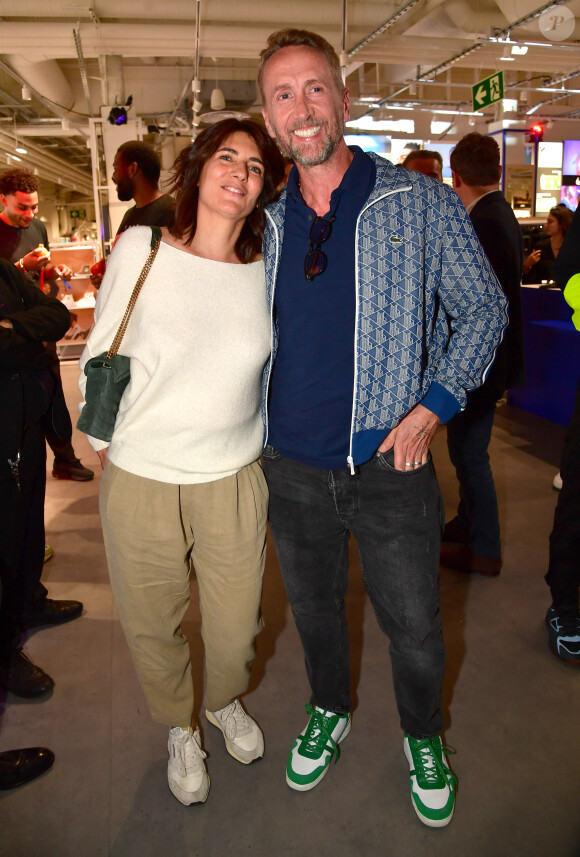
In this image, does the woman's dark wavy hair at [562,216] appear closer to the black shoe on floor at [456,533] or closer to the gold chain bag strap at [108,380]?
the black shoe on floor at [456,533]

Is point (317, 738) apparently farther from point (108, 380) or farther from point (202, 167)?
point (202, 167)

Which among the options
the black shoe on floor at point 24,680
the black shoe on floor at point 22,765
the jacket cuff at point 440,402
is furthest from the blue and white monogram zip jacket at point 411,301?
the black shoe on floor at point 24,680

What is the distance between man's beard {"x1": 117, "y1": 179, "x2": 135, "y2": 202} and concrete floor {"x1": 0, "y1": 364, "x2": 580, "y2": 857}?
1888 mm

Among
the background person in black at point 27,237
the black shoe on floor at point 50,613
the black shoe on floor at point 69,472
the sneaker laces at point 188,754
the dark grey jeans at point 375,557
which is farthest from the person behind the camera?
the black shoe on floor at point 69,472

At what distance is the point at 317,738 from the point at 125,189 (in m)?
2.57

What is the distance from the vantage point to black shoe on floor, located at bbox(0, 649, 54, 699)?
208cm

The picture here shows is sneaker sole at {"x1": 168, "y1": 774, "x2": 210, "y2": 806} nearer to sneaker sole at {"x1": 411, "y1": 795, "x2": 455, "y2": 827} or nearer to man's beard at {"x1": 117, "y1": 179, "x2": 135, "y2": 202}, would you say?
sneaker sole at {"x1": 411, "y1": 795, "x2": 455, "y2": 827}

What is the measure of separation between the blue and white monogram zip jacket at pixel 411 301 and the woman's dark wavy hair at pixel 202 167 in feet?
0.43

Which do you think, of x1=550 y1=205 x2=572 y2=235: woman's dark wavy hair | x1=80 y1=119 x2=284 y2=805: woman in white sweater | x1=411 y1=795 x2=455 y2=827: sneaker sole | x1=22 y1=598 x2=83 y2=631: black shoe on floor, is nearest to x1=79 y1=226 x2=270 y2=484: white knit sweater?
x1=80 y1=119 x2=284 y2=805: woman in white sweater

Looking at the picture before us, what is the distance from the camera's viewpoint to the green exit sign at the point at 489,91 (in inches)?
293

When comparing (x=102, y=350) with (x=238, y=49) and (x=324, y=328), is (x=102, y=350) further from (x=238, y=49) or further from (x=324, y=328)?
(x=238, y=49)

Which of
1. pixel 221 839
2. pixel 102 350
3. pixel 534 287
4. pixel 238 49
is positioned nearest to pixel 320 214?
pixel 102 350

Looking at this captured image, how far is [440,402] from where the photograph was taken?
1.42m

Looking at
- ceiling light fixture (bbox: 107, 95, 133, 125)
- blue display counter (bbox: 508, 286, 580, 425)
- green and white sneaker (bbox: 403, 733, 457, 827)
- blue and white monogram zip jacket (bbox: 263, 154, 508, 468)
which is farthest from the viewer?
ceiling light fixture (bbox: 107, 95, 133, 125)
